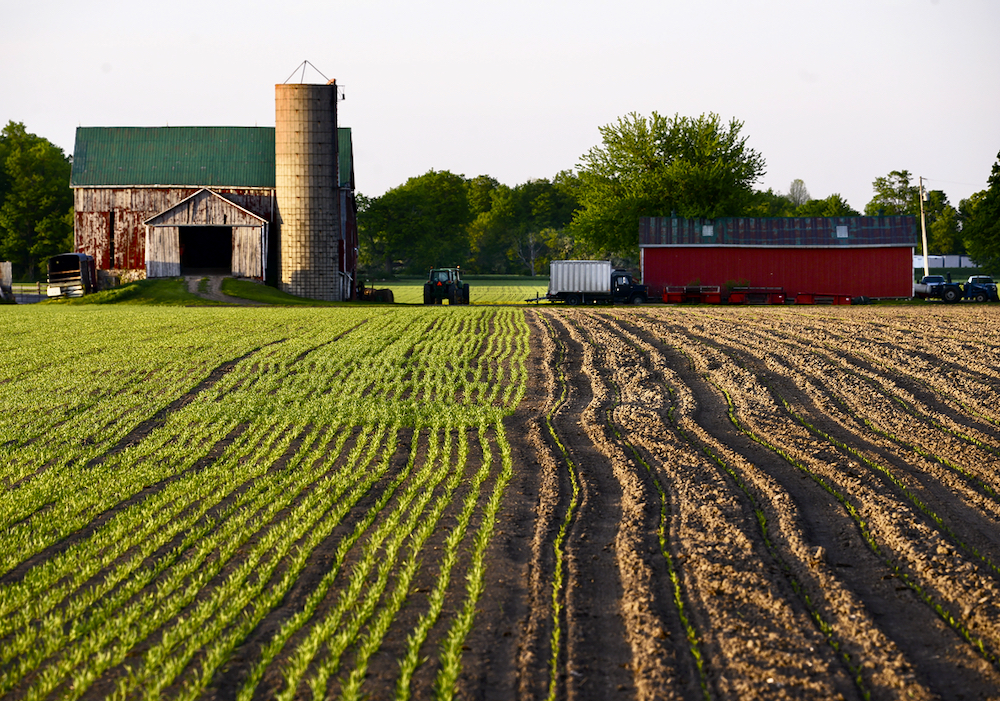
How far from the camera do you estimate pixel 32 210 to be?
71.2m

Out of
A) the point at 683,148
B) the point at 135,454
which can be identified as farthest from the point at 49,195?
the point at 135,454

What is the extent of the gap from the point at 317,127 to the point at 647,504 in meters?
38.1

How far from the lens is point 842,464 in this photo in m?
9.47

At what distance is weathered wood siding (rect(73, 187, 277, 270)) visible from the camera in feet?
146

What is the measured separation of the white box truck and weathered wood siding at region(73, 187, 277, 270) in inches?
590

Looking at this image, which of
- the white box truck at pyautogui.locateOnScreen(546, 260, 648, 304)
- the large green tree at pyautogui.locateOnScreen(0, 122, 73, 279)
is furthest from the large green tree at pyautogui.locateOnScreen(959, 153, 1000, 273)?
the large green tree at pyautogui.locateOnScreen(0, 122, 73, 279)

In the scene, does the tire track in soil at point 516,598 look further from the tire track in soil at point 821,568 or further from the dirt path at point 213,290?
the dirt path at point 213,290

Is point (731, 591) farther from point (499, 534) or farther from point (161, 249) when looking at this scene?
point (161, 249)

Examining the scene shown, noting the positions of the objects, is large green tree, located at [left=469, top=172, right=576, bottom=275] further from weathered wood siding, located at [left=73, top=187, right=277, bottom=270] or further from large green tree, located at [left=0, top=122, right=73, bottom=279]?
weathered wood siding, located at [left=73, top=187, right=277, bottom=270]

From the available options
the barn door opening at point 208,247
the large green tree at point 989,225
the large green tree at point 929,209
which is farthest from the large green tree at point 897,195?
the barn door opening at point 208,247

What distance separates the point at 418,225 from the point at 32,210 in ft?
128

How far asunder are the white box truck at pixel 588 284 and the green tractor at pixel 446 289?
450 centimetres

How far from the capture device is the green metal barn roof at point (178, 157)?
149 feet

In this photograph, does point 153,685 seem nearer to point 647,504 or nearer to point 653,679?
point 653,679
